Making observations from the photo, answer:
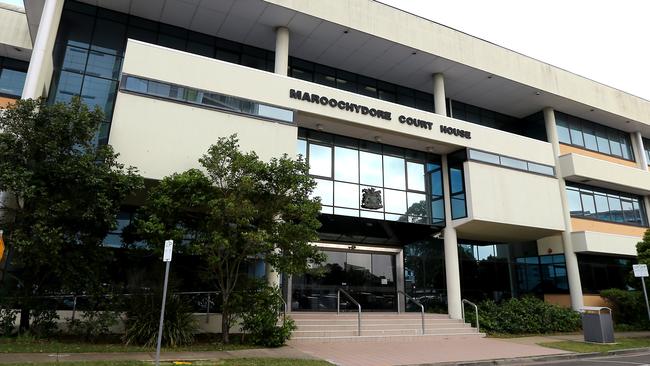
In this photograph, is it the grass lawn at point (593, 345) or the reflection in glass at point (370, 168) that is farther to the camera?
the reflection in glass at point (370, 168)

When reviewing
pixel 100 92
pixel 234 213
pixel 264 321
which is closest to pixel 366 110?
pixel 234 213

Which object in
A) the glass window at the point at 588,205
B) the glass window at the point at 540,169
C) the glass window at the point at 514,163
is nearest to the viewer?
the glass window at the point at 514,163

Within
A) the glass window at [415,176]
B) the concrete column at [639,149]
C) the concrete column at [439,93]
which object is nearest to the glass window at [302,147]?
the glass window at [415,176]

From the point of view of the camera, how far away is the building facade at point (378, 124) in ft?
49.0

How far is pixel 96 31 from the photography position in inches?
655

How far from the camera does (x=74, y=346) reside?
10766 mm

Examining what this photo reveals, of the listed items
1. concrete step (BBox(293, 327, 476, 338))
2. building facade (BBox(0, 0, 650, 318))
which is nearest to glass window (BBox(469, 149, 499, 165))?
building facade (BBox(0, 0, 650, 318))

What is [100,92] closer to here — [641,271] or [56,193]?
[56,193]

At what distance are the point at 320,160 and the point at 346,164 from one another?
1.18 meters

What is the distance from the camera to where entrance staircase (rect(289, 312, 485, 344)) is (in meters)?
Answer: 14.4

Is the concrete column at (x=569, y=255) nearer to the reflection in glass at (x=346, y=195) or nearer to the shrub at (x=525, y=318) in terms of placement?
the shrub at (x=525, y=318)

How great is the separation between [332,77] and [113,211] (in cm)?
1168

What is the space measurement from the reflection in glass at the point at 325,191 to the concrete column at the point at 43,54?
9.55 metres

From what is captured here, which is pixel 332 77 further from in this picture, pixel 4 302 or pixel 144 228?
pixel 4 302
